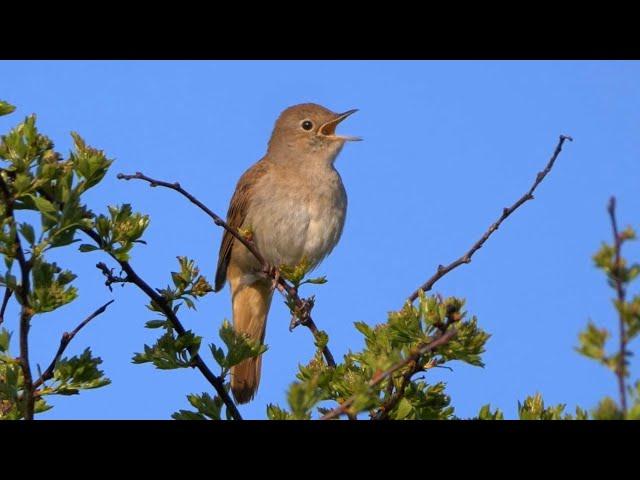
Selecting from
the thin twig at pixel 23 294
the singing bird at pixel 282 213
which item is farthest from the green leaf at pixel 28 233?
the singing bird at pixel 282 213

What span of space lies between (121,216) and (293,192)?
4.05m

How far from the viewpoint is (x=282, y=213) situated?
750cm

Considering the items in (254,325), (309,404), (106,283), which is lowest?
(309,404)

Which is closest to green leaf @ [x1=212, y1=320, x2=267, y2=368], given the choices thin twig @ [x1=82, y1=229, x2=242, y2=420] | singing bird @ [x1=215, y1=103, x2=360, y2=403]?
thin twig @ [x1=82, y1=229, x2=242, y2=420]

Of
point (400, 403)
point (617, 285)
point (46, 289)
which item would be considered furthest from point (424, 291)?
point (617, 285)

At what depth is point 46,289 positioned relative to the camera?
10.9 ft

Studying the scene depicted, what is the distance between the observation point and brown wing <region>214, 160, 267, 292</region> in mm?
7786

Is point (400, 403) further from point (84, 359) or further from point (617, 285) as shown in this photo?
point (617, 285)

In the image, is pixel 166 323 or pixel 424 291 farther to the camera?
pixel 166 323

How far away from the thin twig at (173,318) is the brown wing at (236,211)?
378cm

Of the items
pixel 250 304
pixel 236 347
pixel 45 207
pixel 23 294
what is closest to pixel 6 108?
pixel 45 207

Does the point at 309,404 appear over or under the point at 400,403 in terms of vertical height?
under

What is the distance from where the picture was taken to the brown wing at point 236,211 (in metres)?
7.79
